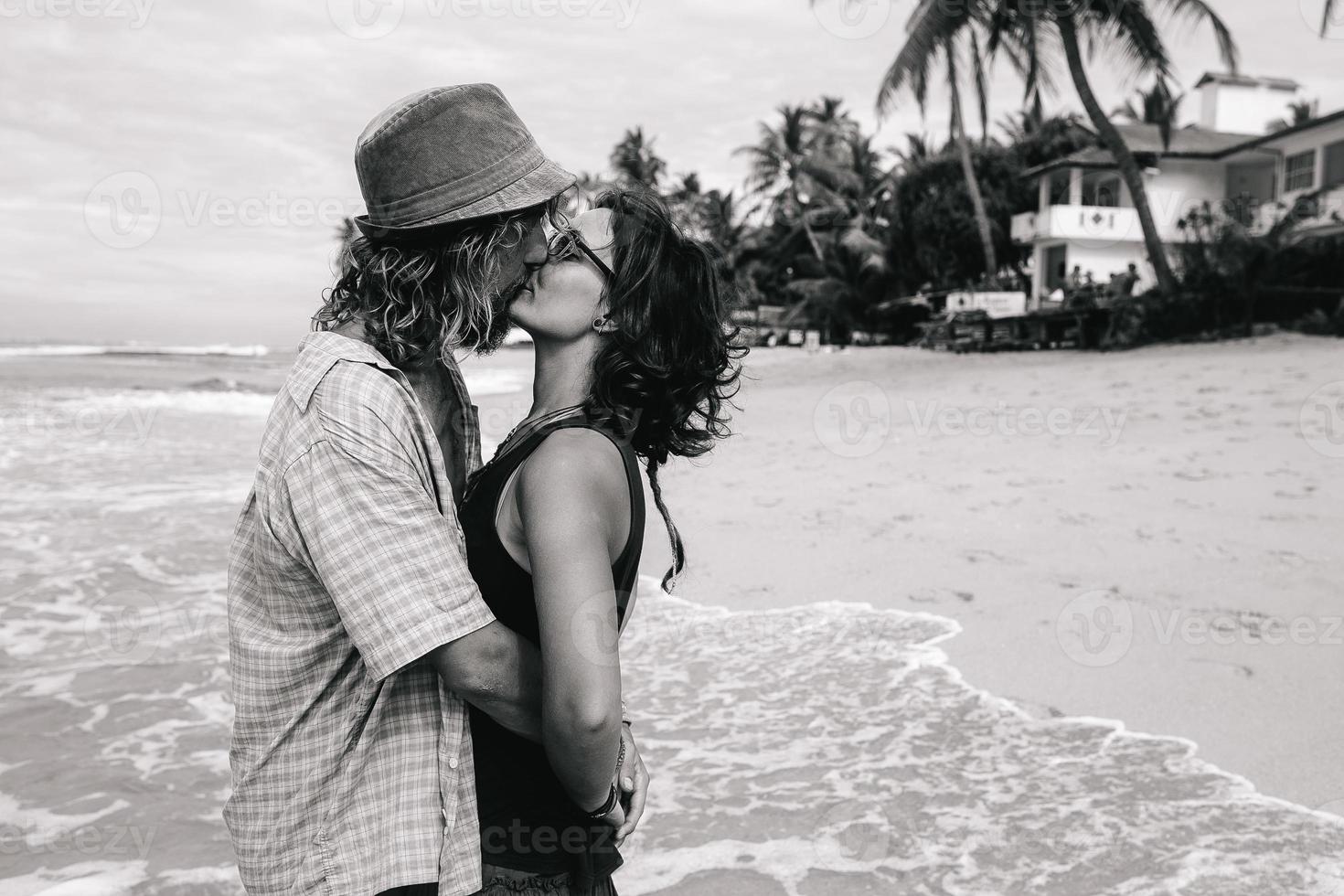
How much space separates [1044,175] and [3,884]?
1203 inches

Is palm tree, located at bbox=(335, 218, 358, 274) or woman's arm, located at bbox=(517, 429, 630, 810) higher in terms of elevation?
palm tree, located at bbox=(335, 218, 358, 274)

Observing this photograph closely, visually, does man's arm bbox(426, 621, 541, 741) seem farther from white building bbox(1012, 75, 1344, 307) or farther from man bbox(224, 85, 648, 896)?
white building bbox(1012, 75, 1344, 307)

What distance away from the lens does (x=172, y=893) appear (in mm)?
3037

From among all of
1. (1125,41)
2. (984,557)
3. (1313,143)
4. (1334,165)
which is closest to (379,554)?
(984,557)

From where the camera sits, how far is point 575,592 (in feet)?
4.09

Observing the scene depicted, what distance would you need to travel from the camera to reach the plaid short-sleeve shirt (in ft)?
3.99

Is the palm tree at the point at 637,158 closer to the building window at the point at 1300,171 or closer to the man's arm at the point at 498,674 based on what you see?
the building window at the point at 1300,171

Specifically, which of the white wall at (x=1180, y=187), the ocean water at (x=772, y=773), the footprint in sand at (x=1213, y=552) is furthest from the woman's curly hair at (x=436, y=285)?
the white wall at (x=1180, y=187)

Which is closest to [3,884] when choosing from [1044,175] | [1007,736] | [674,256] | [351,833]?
[351,833]

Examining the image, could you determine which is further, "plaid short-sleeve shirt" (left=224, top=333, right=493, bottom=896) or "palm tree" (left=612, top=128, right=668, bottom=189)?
"palm tree" (left=612, top=128, right=668, bottom=189)

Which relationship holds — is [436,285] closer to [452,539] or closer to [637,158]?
[452,539]

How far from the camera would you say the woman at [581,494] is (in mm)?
1269

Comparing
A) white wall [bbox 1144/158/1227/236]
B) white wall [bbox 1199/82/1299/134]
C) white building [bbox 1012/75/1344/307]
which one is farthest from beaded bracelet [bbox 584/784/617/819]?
white wall [bbox 1199/82/1299/134]

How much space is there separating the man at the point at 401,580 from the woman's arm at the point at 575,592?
0.07 meters
